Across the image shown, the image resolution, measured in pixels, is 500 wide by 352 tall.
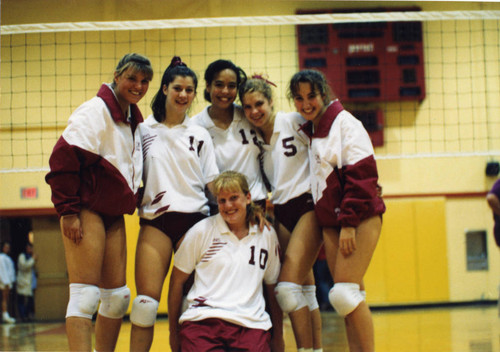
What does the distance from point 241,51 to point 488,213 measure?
15.8 ft

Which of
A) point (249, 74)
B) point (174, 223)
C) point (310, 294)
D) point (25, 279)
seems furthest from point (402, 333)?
point (25, 279)

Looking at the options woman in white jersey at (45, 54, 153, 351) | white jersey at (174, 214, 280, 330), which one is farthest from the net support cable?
white jersey at (174, 214, 280, 330)

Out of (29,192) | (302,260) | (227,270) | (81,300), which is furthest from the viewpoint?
(29,192)

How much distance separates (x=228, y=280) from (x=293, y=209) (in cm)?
63

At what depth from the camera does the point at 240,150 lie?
3.25 meters

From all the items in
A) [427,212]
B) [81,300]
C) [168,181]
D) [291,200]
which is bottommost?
[81,300]

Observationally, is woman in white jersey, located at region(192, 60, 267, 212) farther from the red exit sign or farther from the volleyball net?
the red exit sign

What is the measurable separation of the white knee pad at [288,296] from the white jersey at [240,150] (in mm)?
604

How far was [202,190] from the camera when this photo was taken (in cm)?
309

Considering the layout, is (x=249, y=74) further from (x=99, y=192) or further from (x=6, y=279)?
(x=6, y=279)

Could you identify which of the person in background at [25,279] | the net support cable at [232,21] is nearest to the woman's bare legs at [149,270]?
the net support cable at [232,21]

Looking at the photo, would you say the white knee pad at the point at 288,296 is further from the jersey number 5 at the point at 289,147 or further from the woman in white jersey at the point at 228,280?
the jersey number 5 at the point at 289,147

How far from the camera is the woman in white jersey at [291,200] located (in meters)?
2.94

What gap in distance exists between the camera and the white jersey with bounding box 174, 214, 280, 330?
2723 millimetres
